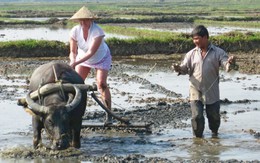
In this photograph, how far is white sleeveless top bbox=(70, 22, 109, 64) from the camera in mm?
8648

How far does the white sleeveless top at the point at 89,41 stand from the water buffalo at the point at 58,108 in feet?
2.85

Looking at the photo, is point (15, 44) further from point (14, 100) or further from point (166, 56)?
point (14, 100)

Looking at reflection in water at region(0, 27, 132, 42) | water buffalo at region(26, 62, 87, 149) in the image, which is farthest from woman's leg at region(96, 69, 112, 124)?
reflection in water at region(0, 27, 132, 42)

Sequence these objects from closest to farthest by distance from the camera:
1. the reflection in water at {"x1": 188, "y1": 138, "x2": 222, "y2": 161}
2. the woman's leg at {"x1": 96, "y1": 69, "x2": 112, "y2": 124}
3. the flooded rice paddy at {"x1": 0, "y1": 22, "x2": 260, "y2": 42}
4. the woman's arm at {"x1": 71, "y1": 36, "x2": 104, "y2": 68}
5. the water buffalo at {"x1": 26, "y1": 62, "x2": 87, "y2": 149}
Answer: the water buffalo at {"x1": 26, "y1": 62, "x2": 87, "y2": 149}, the reflection in water at {"x1": 188, "y1": 138, "x2": 222, "y2": 161}, the woman's arm at {"x1": 71, "y1": 36, "x2": 104, "y2": 68}, the woman's leg at {"x1": 96, "y1": 69, "x2": 112, "y2": 124}, the flooded rice paddy at {"x1": 0, "y1": 22, "x2": 260, "y2": 42}

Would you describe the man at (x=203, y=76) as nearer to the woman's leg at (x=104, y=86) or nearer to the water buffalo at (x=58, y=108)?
the woman's leg at (x=104, y=86)

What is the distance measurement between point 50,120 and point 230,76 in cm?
962

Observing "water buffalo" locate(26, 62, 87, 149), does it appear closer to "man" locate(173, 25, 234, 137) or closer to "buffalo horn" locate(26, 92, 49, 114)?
"buffalo horn" locate(26, 92, 49, 114)

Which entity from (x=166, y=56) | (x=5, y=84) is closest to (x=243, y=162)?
(x=5, y=84)

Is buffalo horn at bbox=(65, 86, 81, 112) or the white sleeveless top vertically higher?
the white sleeveless top

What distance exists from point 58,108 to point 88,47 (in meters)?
1.93

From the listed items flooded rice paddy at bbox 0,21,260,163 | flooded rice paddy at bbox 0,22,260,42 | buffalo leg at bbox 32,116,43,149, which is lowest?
flooded rice paddy at bbox 0,22,260,42

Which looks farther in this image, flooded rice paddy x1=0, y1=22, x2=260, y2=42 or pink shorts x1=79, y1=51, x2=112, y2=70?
flooded rice paddy x1=0, y1=22, x2=260, y2=42

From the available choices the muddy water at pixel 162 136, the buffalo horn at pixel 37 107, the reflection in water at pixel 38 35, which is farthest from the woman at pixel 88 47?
the reflection in water at pixel 38 35

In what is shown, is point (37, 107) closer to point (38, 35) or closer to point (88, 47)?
point (88, 47)
